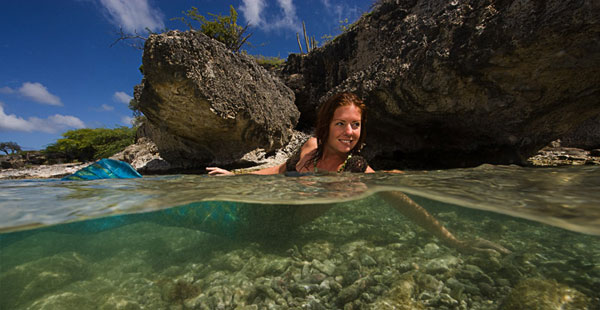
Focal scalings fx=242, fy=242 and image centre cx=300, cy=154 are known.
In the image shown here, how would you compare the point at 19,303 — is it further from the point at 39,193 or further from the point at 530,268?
the point at 530,268

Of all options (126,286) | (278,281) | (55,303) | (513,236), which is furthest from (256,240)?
(513,236)

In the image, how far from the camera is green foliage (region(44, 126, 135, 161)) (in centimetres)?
1304

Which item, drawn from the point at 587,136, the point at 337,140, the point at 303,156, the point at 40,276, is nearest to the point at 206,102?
the point at 303,156

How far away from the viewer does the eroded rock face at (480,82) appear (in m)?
3.34

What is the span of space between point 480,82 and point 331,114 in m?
2.89

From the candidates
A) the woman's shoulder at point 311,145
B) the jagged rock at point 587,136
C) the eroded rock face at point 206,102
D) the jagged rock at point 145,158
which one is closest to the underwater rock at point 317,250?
the woman's shoulder at point 311,145

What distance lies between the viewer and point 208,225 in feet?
8.87

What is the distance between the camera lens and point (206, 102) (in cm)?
514

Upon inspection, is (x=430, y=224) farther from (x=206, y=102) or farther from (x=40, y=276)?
(x=206, y=102)

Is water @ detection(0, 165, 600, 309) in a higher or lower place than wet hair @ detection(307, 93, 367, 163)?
lower

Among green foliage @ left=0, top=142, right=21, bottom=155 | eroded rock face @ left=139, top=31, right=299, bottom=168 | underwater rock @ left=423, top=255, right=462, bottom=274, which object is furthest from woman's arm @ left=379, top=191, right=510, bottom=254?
green foliage @ left=0, top=142, right=21, bottom=155

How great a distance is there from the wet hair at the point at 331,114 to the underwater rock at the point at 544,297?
257cm

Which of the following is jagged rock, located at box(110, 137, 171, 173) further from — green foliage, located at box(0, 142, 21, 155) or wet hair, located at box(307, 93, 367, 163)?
green foliage, located at box(0, 142, 21, 155)

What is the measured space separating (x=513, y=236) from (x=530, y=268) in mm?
672
